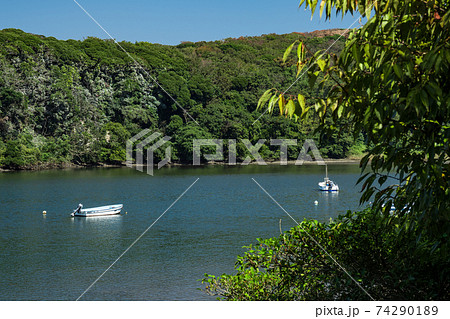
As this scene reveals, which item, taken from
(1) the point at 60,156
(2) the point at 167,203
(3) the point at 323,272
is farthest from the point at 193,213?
(1) the point at 60,156

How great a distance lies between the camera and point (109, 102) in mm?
70625

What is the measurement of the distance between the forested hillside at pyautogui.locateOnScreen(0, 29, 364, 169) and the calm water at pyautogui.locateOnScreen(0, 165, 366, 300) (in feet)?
34.1

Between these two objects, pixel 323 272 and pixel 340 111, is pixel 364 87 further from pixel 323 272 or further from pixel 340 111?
pixel 323 272

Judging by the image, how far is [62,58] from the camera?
7000 centimetres

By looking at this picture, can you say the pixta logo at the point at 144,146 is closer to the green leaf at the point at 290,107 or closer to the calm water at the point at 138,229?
the calm water at the point at 138,229

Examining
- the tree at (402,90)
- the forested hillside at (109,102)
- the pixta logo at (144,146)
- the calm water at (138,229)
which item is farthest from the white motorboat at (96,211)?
the pixta logo at (144,146)

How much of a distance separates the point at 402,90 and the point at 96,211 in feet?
95.6

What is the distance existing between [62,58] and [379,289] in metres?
70.5

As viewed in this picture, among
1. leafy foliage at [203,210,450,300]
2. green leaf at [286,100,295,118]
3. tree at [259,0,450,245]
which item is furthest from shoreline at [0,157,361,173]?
green leaf at [286,100,295,118]

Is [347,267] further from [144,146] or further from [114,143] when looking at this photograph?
[144,146]

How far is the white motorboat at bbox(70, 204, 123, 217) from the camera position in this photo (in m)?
30.8

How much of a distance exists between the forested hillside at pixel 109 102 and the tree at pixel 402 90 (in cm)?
5029

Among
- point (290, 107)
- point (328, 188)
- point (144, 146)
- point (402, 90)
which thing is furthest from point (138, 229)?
point (144, 146)

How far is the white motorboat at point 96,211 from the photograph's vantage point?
30.8 meters
